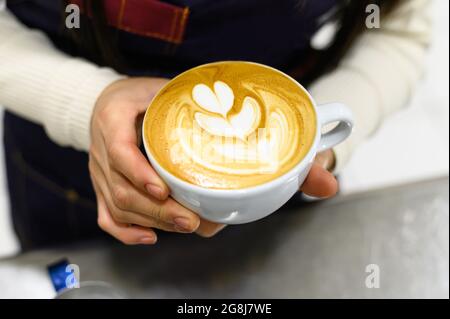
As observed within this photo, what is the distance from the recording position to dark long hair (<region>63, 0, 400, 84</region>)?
2.05 ft

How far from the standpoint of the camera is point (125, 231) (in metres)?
0.58

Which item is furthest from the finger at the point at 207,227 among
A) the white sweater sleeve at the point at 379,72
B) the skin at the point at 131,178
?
the white sweater sleeve at the point at 379,72

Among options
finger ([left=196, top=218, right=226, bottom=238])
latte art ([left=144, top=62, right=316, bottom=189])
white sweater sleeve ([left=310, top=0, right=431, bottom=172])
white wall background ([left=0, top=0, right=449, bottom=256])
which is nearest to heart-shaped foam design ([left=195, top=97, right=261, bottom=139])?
latte art ([left=144, top=62, right=316, bottom=189])

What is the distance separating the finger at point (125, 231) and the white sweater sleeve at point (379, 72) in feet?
0.83

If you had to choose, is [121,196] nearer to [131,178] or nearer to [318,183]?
[131,178]

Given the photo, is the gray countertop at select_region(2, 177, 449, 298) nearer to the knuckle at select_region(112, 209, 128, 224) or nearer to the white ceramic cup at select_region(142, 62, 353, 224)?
the knuckle at select_region(112, 209, 128, 224)

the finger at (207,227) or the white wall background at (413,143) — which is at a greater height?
the white wall background at (413,143)

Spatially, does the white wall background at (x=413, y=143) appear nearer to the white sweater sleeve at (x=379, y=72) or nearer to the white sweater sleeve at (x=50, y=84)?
the white sweater sleeve at (x=379, y=72)

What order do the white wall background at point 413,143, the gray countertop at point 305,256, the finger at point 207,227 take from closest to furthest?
the finger at point 207,227 → the gray countertop at point 305,256 → the white wall background at point 413,143

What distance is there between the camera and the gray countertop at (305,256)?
67cm


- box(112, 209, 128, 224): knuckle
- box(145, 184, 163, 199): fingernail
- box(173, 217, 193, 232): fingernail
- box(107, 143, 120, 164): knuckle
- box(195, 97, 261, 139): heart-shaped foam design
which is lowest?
box(173, 217, 193, 232): fingernail

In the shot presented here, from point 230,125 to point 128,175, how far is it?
0.34 ft

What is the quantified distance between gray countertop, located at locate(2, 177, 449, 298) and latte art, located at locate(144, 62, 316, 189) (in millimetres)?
249

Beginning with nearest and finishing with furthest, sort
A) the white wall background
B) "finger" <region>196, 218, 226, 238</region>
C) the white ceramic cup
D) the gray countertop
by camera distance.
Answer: the white ceramic cup, "finger" <region>196, 218, 226, 238</region>, the gray countertop, the white wall background
